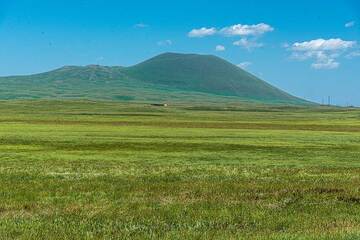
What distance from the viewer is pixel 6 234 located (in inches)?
683

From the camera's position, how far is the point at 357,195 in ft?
89.0

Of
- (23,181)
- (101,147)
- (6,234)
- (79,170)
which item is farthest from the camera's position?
(101,147)

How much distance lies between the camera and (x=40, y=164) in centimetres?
4284

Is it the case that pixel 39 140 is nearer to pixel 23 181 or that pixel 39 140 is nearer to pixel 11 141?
pixel 11 141

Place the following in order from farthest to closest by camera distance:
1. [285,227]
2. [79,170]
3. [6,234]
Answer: [79,170], [285,227], [6,234]

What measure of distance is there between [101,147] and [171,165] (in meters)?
22.8

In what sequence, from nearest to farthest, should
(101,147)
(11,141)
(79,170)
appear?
1. (79,170)
2. (101,147)
3. (11,141)

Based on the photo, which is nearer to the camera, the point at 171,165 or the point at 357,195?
the point at 357,195

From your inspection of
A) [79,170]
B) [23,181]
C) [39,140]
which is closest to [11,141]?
[39,140]

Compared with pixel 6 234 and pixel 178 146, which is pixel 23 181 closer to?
pixel 6 234

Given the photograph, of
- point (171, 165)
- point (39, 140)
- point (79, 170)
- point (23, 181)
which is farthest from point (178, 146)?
point (23, 181)

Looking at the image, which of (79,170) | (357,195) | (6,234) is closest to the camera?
(6,234)

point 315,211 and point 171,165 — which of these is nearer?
point 315,211

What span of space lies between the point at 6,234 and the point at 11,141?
5704 centimetres
